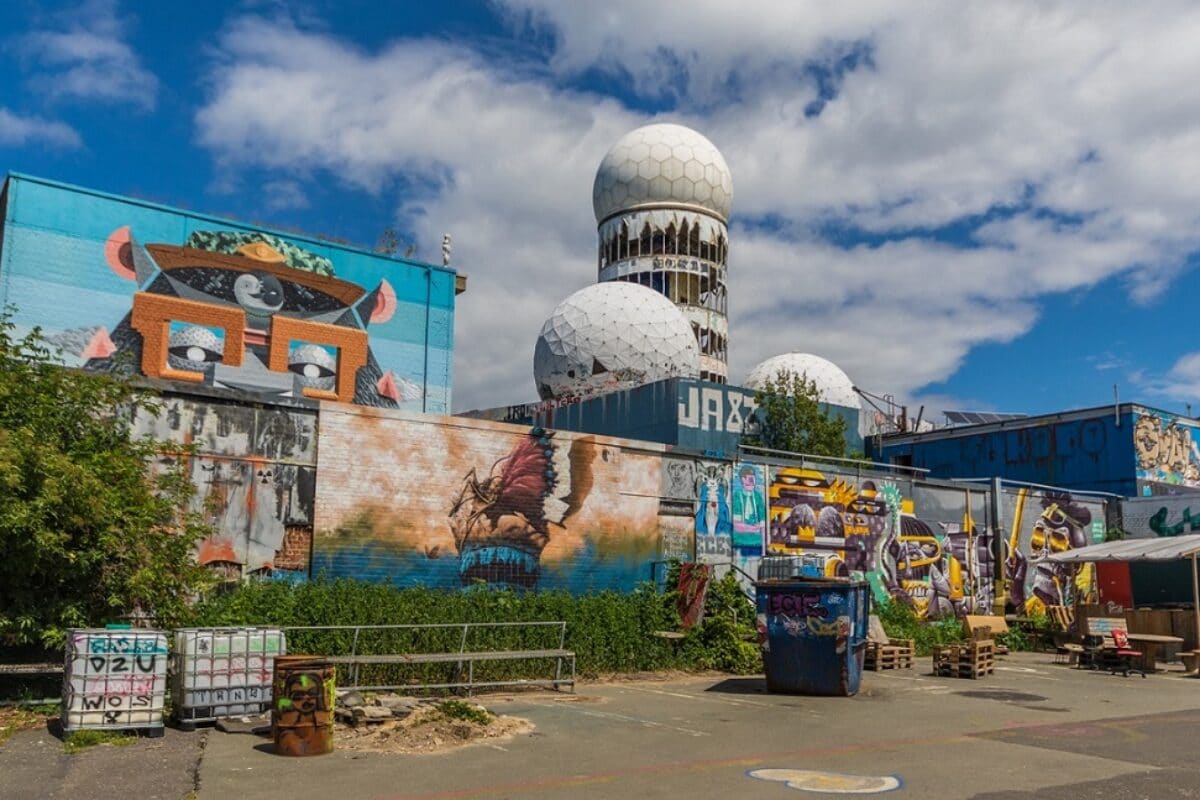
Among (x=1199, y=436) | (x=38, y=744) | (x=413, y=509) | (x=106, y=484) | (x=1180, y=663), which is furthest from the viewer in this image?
(x=1199, y=436)

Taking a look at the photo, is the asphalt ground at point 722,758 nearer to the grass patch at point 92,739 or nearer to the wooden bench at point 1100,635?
the grass patch at point 92,739

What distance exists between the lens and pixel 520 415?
3941 cm

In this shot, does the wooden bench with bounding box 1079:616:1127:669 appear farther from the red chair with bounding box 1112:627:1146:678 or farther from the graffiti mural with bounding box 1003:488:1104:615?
the graffiti mural with bounding box 1003:488:1104:615

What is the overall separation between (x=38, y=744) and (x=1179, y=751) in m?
11.7

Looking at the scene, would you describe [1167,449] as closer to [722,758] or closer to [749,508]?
[749,508]

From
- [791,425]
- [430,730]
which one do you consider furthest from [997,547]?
[430,730]

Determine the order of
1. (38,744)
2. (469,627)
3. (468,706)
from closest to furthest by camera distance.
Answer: (38,744) < (468,706) < (469,627)

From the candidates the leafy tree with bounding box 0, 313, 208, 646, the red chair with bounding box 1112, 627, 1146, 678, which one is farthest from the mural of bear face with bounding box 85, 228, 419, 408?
the red chair with bounding box 1112, 627, 1146, 678

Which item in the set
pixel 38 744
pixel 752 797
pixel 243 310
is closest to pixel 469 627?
pixel 38 744

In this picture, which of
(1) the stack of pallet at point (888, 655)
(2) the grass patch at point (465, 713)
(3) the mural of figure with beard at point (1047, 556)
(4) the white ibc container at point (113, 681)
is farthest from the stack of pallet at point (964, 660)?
(4) the white ibc container at point (113, 681)

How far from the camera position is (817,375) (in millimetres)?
48594

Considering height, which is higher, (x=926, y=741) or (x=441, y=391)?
(x=441, y=391)

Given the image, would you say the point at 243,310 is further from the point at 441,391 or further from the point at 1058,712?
the point at 1058,712

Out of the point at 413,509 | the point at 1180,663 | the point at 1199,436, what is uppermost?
the point at 1199,436
